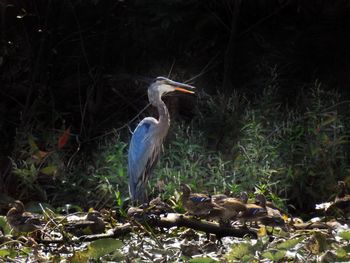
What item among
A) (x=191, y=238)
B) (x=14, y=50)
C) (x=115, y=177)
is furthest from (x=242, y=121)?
(x=191, y=238)

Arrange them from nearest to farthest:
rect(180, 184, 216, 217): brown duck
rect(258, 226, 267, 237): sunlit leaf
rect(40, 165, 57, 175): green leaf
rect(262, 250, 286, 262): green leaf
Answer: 1. rect(262, 250, 286, 262): green leaf
2. rect(258, 226, 267, 237): sunlit leaf
3. rect(180, 184, 216, 217): brown duck
4. rect(40, 165, 57, 175): green leaf

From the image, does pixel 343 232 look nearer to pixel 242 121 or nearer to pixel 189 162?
pixel 189 162

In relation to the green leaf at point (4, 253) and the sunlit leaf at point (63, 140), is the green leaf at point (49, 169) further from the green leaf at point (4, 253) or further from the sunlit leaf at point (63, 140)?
the green leaf at point (4, 253)

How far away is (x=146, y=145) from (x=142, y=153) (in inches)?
2.6

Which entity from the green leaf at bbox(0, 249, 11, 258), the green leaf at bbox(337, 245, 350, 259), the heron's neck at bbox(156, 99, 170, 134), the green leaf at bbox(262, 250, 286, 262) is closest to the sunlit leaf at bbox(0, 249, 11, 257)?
the green leaf at bbox(0, 249, 11, 258)

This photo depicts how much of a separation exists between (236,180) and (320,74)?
2.24 m

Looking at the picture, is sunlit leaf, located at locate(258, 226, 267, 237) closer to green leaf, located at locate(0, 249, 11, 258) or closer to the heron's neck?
green leaf, located at locate(0, 249, 11, 258)

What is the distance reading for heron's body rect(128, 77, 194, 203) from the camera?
19.4ft

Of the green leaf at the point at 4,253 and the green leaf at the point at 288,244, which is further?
the green leaf at the point at 4,253

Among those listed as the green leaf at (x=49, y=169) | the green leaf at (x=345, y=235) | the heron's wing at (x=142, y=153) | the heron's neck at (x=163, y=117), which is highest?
the green leaf at (x=345, y=235)

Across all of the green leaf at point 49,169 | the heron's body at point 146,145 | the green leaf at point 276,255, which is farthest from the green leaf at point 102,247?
the green leaf at point 49,169

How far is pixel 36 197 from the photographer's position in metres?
6.94

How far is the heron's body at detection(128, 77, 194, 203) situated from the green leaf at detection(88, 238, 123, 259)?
3.72m

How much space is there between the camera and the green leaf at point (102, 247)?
2097 mm
